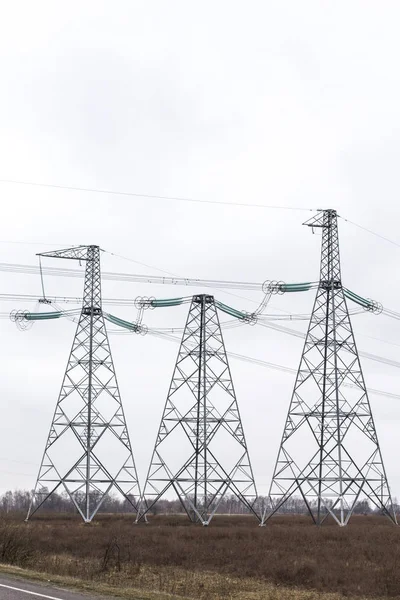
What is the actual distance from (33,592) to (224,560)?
607 inches

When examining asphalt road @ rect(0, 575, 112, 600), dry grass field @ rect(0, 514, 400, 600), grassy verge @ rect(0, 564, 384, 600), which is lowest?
asphalt road @ rect(0, 575, 112, 600)

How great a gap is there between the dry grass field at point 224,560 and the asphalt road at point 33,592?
82.8 inches

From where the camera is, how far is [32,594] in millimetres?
19703

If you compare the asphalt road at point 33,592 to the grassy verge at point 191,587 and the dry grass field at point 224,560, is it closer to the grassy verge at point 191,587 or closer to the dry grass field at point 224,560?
the grassy verge at point 191,587

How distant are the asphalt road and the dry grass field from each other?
2.10 meters

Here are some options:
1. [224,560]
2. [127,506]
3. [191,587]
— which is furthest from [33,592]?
[127,506]

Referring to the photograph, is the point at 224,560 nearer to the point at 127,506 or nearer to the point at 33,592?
the point at 33,592

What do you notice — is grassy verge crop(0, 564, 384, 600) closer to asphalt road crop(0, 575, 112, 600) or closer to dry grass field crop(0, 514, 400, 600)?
dry grass field crop(0, 514, 400, 600)

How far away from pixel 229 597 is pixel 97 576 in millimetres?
6093

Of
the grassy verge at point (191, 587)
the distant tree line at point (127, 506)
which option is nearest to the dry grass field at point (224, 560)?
the grassy verge at point (191, 587)

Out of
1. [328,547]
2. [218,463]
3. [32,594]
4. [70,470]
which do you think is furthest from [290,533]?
[32,594]

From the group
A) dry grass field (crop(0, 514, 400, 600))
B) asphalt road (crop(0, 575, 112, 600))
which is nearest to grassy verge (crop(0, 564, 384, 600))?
dry grass field (crop(0, 514, 400, 600))

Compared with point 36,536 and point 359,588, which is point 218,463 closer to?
point 36,536

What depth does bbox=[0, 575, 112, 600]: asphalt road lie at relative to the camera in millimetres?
19094
